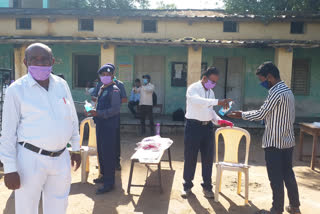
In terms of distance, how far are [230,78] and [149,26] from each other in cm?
374

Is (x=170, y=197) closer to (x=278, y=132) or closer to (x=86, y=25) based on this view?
(x=278, y=132)

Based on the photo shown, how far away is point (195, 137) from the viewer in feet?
13.9

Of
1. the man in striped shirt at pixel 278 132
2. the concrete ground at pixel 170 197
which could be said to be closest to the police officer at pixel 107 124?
the concrete ground at pixel 170 197

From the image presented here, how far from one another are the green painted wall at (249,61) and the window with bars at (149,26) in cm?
208

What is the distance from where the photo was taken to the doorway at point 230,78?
37.4ft

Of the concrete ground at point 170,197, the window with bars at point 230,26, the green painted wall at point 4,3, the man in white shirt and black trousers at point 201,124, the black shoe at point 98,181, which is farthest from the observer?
the green painted wall at point 4,3

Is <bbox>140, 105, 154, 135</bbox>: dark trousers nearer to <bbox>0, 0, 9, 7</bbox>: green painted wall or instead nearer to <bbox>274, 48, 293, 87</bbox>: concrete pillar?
<bbox>274, 48, 293, 87</bbox>: concrete pillar

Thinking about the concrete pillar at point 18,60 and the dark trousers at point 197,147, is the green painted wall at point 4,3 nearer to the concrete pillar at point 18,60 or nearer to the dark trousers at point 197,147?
the concrete pillar at point 18,60

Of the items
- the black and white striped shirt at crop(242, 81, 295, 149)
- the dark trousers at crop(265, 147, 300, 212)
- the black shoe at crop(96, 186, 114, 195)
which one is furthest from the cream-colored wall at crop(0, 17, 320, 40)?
the dark trousers at crop(265, 147, 300, 212)

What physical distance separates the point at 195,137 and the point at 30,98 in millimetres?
2526

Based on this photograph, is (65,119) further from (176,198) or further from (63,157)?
(176,198)

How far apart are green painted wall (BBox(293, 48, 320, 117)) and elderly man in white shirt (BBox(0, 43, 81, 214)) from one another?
35.4 feet

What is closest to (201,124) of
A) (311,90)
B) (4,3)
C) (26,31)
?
(311,90)

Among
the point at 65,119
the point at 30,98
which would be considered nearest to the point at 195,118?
the point at 65,119
